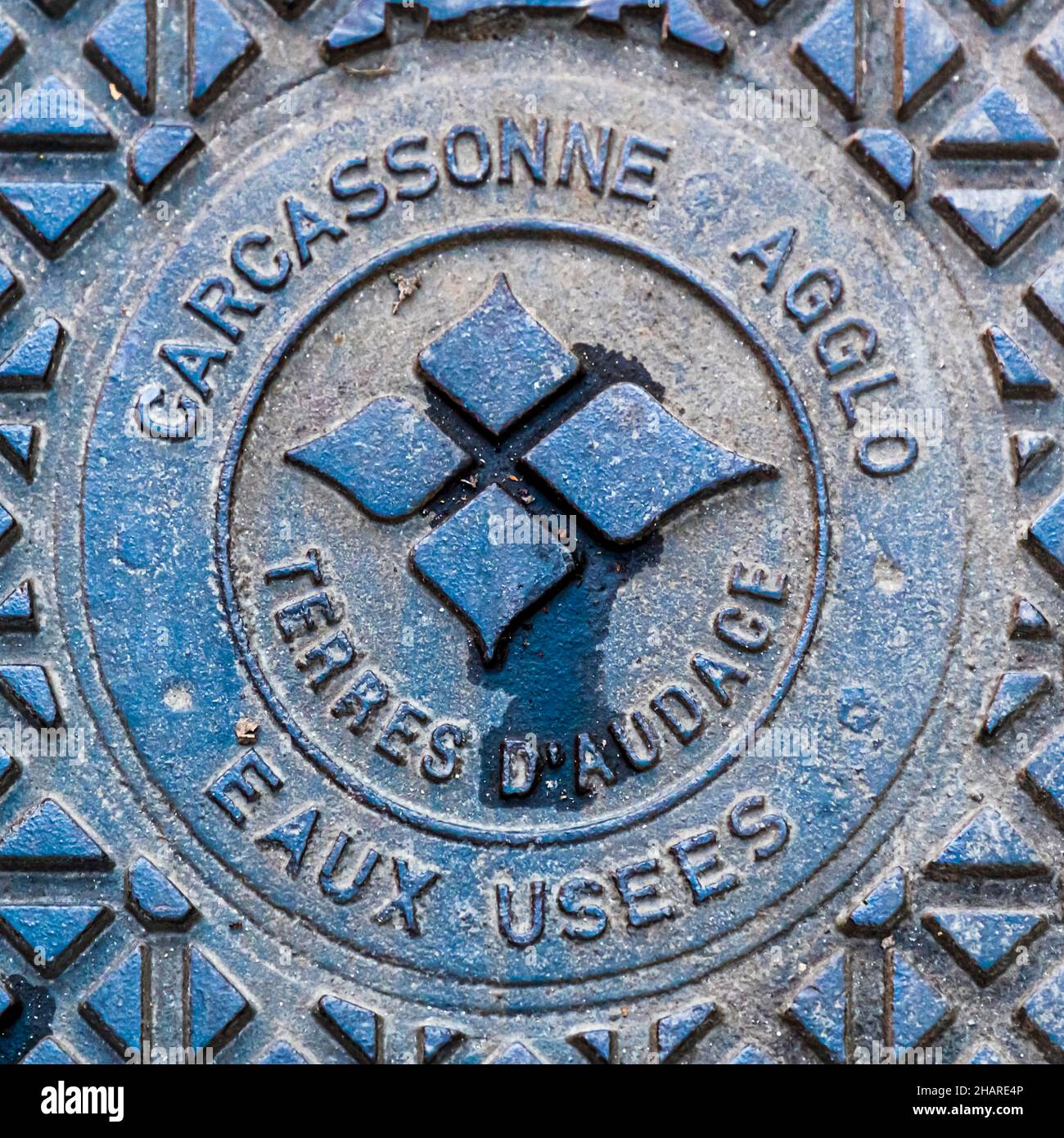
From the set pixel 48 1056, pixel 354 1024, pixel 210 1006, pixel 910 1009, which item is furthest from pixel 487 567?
pixel 48 1056

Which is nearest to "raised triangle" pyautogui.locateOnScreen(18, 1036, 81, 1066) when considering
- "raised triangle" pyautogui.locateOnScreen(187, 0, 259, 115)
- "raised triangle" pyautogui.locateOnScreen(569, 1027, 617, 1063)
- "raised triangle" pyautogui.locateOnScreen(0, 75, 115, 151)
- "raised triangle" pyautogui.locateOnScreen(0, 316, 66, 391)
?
"raised triangle" pyautogui.locateOnScreen(569, 1027, 617, 1063)

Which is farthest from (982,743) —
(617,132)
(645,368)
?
(617,132)

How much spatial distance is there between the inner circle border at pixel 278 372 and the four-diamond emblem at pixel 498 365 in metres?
0.23

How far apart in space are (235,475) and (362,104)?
0.99 m

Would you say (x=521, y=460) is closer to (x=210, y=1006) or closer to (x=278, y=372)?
(x=278, y=372)

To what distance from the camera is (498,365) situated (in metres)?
3.15

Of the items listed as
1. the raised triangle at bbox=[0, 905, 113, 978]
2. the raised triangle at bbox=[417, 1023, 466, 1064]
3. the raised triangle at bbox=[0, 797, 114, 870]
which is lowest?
the raised triangle at bbox=[417, 1023, 466, 1064]

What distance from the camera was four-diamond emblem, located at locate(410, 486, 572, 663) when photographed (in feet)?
10.3

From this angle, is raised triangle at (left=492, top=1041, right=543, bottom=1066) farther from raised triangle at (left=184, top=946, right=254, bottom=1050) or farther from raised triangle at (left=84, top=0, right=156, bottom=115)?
raised triangle at (left=84, top=0, right=156, bottom=115)

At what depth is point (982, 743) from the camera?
10.3 ft

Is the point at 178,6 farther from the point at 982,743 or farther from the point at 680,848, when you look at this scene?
the point at 982,743

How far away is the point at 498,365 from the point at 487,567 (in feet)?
1.65

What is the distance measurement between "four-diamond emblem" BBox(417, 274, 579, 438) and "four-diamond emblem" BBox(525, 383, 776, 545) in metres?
0.11

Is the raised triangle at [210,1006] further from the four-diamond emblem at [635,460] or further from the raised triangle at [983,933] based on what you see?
the raised triangle at [983,933]
